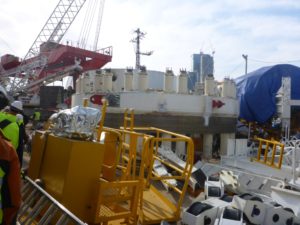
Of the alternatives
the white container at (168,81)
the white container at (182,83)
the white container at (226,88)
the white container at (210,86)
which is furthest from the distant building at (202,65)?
the white container at (168,81)

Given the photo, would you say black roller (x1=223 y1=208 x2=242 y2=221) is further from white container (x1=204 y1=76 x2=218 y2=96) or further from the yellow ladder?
white container (x1=204 y1=76 x2=218 y2=96)

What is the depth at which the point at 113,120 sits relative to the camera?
38.5ft

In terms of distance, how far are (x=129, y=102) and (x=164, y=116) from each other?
1.29 m

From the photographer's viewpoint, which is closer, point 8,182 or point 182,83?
point 8,182

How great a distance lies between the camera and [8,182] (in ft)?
7.04

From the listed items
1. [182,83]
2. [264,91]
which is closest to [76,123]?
[182,83]

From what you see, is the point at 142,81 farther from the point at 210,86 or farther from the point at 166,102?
the point at 210,86

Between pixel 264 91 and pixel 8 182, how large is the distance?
14.6m

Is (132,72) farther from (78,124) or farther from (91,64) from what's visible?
(91,64)

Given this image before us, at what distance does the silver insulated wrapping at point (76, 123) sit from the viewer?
13.5 feet

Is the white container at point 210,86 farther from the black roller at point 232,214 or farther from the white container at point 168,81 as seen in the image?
the black roller at point 232,214

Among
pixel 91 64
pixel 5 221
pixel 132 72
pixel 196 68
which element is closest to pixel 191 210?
pixel 5 221

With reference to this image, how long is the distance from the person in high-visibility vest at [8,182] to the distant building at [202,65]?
1786 centimetres

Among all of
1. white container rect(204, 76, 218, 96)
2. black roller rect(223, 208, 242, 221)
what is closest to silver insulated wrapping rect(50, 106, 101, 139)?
black roller rect(223, 208, 242, 221)
